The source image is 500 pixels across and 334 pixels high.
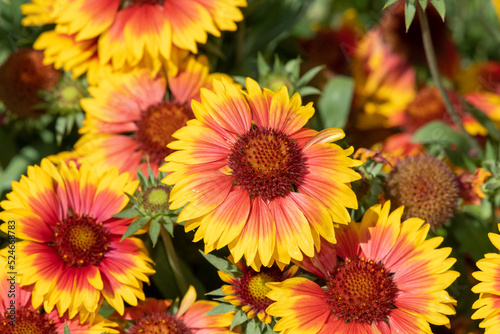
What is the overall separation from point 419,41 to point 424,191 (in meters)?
1.11

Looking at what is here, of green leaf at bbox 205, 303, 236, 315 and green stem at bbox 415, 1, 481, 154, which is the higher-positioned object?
green stem at bbox 415, 1, 481, 154

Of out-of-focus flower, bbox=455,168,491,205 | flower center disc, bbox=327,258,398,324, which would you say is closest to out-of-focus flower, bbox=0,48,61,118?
flower center disc, bbox=327,258,398,324

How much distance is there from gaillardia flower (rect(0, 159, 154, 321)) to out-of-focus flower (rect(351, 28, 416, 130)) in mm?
1108

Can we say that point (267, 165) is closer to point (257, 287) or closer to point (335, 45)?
point (257, 287)

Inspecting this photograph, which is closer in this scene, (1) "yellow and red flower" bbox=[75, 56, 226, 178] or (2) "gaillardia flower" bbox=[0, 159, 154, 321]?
(2) "gaillardia flower" bbox=[0, 159, 154, 321]

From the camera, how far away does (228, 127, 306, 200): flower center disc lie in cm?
111

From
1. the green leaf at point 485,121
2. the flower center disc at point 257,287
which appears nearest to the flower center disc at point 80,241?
the flower center disc at point 257,287

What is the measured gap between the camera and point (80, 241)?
47.2 inches

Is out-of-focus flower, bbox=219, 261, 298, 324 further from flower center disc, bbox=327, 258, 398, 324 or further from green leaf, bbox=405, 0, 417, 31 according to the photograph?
green leaf, bbox=405, 0, 417, 31

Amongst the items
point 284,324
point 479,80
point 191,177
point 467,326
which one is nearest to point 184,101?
point 191,177

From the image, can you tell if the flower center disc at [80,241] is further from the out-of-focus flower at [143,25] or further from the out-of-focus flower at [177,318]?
the out-of-focus flower at [143,25]

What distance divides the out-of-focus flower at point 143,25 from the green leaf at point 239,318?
25.2 inches

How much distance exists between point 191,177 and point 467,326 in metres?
0.80

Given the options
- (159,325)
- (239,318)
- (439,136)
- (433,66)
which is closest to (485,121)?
(439,136)
